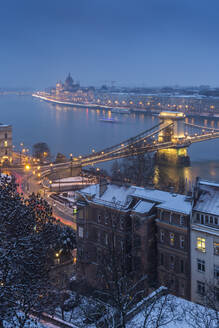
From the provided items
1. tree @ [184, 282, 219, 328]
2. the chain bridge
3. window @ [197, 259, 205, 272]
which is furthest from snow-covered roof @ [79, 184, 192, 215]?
the chain bridge

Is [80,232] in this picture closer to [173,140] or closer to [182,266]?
[182,266]

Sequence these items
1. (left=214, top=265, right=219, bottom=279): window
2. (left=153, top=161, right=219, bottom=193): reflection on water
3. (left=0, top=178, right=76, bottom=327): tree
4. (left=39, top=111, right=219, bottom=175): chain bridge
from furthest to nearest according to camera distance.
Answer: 1. (left=39, top=111, right=219, bottom=175): chain bridge
2. (left=153, top=161, right=219, bottom=193): reflection on water
3. (left=214, top=265, right=219, bottom=279): window
4. (left=0, top=178, right=76, bottom=327): tree

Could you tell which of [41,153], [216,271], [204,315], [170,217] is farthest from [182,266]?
[41,153]

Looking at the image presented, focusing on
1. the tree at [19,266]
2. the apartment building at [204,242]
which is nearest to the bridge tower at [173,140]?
the apartment building at [204,242]

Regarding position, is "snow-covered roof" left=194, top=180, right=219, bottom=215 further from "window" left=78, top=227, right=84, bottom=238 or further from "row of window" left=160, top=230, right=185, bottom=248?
"window" left=78, top=227, right=84, bottom=238

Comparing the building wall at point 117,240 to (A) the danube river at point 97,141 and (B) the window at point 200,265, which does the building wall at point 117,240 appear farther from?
(A) the danube river at point 97,141

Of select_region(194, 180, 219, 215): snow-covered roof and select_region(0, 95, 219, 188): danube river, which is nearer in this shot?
select_region(194, 180, 219, 215): snow-covered roof
